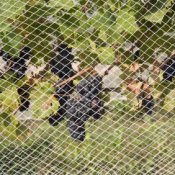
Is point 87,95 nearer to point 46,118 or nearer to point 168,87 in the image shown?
point 46,118

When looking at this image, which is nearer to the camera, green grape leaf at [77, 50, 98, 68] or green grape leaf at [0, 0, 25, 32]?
green grape leaf at [0, 0, 25, 32]

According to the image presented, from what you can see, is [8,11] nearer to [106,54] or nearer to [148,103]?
[106,54]

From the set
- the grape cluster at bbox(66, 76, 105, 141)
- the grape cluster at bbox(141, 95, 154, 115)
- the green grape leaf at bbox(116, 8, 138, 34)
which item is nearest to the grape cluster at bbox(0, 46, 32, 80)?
the grape cluster at bbox(66, 76, 105, 141)

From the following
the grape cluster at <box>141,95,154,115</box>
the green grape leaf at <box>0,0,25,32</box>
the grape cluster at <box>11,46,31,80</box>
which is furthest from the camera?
the grape cluster at <box>141,95,154,115</box>

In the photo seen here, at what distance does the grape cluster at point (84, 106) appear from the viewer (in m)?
1.97

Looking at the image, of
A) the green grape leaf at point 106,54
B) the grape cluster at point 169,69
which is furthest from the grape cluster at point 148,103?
the green grape leaf at point 106,54

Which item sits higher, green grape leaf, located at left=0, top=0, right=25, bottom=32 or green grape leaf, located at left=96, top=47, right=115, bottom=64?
green grape leaf, located at left=0, top=0, right=25, bottom=32

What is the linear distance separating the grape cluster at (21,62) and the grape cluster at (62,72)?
102mm

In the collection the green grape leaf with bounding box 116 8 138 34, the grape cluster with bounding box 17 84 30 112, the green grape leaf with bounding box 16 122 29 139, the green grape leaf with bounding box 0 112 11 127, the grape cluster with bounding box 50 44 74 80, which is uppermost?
the green grape leaf with bounding box 116 8 138 34

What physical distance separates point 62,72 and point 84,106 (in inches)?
6.9

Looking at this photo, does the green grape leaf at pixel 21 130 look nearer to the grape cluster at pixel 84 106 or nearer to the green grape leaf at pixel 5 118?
the green grape leaf at pixel 5 118

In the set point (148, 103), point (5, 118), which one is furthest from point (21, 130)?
point (148, 103)

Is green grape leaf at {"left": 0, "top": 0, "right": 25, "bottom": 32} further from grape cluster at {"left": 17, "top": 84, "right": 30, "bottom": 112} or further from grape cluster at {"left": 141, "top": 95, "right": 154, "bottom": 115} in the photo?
grape cluster at {"left": 141, "top": 95, "right": 154, "bottom": 115}

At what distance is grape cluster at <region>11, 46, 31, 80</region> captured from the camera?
187 centimetres
